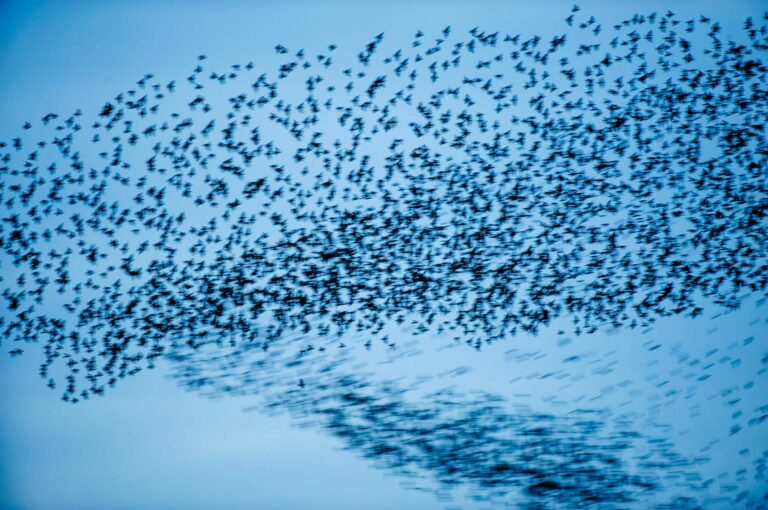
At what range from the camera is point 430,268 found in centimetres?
791

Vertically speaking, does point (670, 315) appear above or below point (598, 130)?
below

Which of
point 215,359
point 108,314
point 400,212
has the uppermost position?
point 400,212

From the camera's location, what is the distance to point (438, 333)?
7.45 m

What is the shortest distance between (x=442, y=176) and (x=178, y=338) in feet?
12.2

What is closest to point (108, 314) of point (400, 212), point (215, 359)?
point (215, 359)

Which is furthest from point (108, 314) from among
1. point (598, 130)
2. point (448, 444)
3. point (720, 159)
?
point (720, 159)

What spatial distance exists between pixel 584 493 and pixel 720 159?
431 cm

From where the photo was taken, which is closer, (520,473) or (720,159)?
(520,473)

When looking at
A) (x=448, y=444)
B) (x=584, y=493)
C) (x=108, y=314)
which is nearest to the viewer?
(x=584, y=493)

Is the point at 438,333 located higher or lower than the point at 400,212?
lower

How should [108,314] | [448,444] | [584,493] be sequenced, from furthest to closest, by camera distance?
[108,314], [448,444], [584,493]

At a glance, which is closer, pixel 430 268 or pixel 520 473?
pixel 520 473

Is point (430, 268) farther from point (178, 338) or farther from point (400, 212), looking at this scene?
point (178, 338)

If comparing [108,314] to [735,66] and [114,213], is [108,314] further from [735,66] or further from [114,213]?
[735,66]
